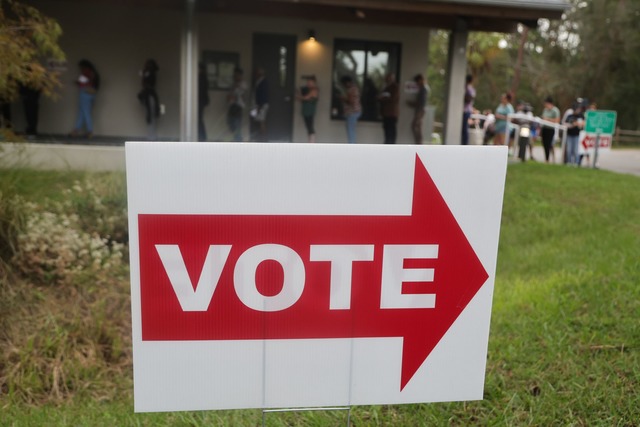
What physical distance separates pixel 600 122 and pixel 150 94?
9.81 meters

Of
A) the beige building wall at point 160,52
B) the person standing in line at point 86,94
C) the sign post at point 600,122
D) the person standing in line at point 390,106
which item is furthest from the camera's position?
the sign post at point 600,122

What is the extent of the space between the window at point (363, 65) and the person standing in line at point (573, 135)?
4.33 meters

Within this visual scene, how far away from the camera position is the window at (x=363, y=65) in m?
14.3

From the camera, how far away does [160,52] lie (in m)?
14.0

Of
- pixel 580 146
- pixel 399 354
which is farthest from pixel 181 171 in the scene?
pixel 580 146

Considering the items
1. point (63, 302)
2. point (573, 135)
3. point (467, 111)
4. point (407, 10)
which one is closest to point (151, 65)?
point (407, 10)

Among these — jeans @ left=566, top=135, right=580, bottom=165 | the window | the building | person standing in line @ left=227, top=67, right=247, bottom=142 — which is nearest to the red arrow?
the building

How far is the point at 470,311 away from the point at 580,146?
14528mm

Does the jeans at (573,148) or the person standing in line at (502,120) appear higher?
the person standing in line at (502,120)

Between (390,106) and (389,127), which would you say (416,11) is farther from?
(389,127)

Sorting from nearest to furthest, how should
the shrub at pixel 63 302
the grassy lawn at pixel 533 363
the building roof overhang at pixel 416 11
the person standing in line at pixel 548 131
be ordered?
the grassy lawn at pixel 533 363
the shrub at pixel 63 302
the building roof overhang at pixel 416 11
the person standing in line at pixel 548 131

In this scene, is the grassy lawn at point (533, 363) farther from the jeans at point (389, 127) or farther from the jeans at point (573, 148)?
the jeans at point (573, 148)

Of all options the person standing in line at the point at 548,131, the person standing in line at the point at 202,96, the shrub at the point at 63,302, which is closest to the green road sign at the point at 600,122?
the person standing in line at the point at 548,131

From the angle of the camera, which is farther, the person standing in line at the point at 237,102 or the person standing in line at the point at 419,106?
the person standing in line at the point at 419,106
